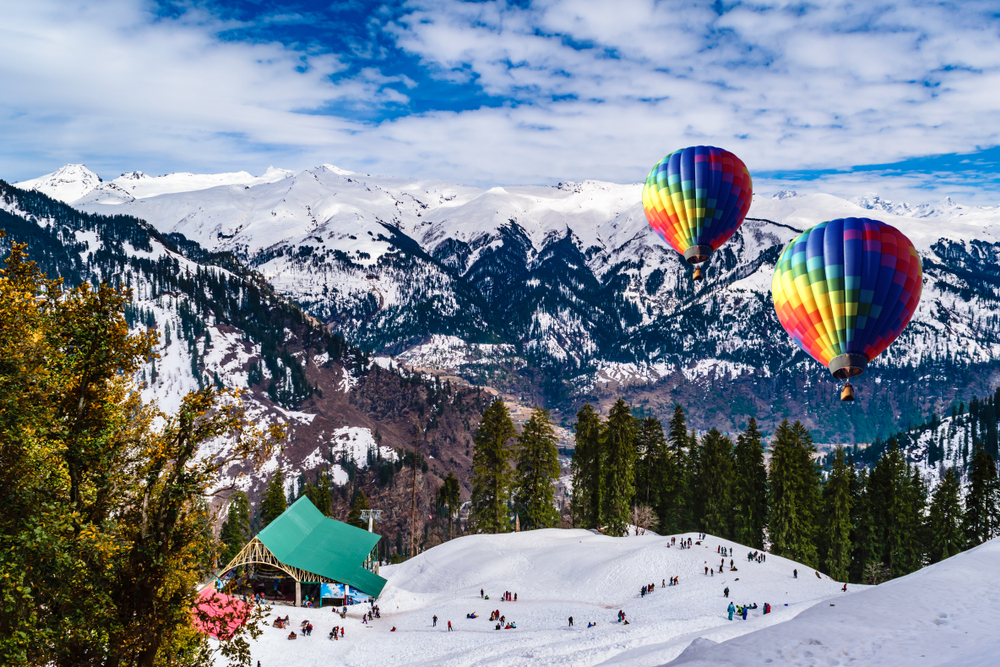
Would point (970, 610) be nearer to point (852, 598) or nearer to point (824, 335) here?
point (852, 598)

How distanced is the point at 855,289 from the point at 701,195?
72.8 ft

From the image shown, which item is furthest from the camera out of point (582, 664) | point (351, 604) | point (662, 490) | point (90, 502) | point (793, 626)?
point (662, 490)

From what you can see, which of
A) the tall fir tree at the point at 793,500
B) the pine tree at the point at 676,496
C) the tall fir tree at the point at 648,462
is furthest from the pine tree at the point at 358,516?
the tall fir tree at the point at 793,500

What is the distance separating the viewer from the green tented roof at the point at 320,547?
2237 inches

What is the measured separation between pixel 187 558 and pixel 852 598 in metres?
26.9

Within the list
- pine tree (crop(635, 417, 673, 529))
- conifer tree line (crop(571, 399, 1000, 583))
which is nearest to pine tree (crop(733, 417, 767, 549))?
conifer tree line (crop(571, 399, 1000, 583))

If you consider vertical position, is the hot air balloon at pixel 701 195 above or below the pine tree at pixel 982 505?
above

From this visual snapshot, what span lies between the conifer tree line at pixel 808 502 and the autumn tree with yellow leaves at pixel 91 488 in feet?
206

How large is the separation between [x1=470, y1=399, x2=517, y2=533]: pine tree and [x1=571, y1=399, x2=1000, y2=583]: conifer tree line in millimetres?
8781

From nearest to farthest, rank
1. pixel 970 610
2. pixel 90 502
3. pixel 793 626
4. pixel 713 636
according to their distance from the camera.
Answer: pixel 90 502 → pixel 793 626 → pixel 970 610 → pixel 713 636

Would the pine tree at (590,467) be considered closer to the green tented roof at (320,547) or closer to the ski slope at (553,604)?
the ski slope at (553,604)

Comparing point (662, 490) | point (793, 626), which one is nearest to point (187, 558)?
point (793, 626)

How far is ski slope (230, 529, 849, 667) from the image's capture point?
39062 mm

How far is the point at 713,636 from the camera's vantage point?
37125 mm
